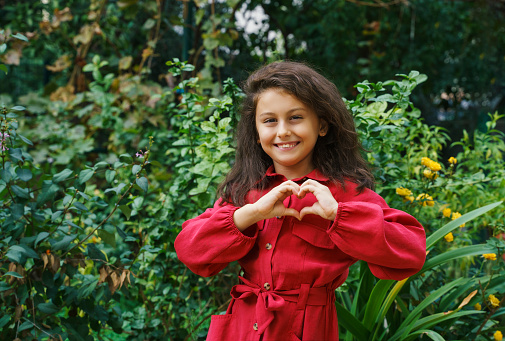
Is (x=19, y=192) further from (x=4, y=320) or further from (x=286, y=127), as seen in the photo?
(x=286, y=127)

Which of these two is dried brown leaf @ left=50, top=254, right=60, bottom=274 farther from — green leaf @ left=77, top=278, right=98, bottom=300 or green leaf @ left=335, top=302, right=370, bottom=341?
green leaf @ left=335, top=302, right=370, bottom=341

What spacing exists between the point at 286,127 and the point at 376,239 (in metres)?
0.40

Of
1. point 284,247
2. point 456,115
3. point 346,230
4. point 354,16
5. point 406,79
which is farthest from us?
point 456,115

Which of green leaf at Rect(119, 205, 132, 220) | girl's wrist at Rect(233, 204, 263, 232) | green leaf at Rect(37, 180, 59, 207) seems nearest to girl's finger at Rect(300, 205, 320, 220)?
girl's wrist at Rect(233, 204, 263, 232)

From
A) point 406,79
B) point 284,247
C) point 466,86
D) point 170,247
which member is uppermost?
point 466,86

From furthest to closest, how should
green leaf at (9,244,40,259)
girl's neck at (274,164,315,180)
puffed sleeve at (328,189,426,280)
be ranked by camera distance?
green leaf at (9,244,40,259) → girl's neck at (274,164,315,180) → puffed sleeve at (328,189,426,280)

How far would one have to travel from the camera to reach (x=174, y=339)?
214cm

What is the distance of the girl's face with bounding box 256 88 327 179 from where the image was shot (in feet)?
4.45

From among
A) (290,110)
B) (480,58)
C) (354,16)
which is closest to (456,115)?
(480,58)

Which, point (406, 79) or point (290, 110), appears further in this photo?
point (406, 79)

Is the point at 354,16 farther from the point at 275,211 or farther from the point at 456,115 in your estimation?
the point at 275,211

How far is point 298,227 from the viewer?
1.34 m

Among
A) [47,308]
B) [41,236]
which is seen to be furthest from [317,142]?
[47,308]

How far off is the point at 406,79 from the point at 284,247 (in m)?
1.02
